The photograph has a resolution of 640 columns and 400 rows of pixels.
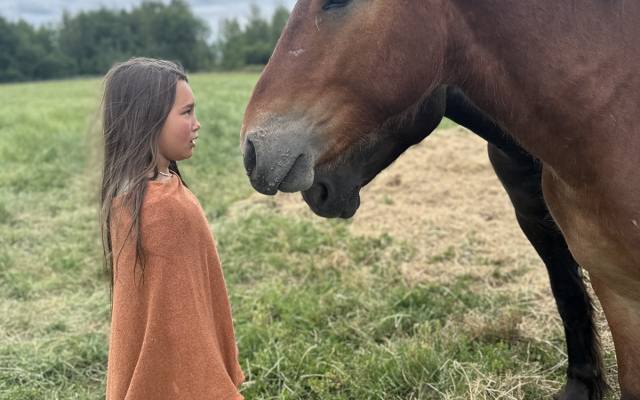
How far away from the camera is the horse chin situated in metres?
2.09

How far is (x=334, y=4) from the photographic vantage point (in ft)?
5.12

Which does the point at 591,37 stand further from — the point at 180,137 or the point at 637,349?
the point at 180,137

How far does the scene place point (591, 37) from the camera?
1548mm

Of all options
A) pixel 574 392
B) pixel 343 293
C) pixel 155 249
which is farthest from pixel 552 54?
pixel 343 293

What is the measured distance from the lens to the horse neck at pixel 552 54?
154 cm

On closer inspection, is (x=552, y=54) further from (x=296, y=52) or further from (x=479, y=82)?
(x=296, y=52)

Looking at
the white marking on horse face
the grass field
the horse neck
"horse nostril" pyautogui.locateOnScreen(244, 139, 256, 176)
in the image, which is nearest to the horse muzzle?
"horse nostril" pyautogui.locateOnScreen(244, 139, 256, 176)

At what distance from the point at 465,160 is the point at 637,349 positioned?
538 cm

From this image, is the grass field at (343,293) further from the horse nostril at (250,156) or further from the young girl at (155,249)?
the horse nostril at (250,156)

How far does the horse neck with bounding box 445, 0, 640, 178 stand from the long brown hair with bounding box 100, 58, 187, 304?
89cm

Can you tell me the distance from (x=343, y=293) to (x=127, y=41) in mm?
63815

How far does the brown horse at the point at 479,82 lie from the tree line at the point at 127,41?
179 feet

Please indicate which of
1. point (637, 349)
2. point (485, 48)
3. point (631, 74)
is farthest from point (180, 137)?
point (637, 349)

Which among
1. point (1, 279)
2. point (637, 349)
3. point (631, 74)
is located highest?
point (631, 74)
